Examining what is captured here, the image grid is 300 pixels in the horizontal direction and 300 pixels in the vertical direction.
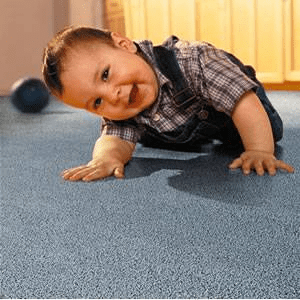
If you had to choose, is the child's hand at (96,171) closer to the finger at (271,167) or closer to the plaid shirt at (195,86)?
the plaid shirt at (195,86)

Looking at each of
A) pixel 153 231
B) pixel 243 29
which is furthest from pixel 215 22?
pixel 153 231

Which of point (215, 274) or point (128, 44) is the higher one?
point (128, 44)

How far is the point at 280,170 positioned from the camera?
0.95m

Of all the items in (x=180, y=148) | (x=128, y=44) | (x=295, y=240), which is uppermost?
(x=128, y=44)

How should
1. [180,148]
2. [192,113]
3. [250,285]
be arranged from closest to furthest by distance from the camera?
[250,285] < [192,113] < [180,148]

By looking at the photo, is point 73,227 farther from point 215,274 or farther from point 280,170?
point 280,170

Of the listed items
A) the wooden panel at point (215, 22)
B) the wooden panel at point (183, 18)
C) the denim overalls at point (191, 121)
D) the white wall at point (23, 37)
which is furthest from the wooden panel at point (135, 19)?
the denim overalls at point (191, 121)

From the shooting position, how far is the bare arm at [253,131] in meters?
0.98

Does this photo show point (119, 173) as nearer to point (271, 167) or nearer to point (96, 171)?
point (96, 171)

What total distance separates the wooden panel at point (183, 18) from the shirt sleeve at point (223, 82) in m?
1.62

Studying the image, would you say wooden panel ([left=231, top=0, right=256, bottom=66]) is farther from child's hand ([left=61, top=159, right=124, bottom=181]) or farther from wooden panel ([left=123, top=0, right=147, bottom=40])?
child's hand ([left=61, top=159, right=124, bottom=181])

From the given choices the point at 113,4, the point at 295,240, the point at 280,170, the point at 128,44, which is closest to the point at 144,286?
the point at 295,240

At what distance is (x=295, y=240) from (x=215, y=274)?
0.12 meters

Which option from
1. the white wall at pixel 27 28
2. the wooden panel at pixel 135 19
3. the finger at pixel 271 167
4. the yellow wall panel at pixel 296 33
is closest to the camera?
the finger at pixel 271 167
